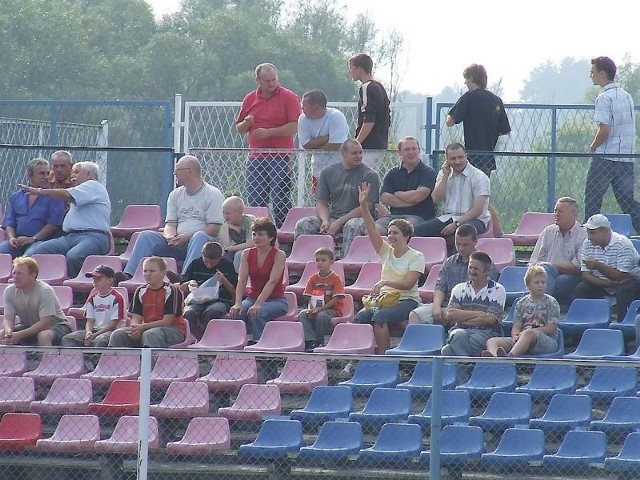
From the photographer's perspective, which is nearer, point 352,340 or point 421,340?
point 421,340

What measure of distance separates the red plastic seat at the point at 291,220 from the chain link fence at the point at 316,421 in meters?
2.27

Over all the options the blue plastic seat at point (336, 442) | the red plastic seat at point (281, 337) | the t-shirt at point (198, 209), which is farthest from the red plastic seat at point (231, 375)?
the t-shirt at point (198, 209)

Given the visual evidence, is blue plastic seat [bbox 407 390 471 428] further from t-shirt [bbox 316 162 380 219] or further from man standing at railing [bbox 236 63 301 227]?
man standing at railing [bbox 236 63 301 227]

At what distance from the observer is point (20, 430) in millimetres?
11102

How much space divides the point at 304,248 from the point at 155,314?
1.85m

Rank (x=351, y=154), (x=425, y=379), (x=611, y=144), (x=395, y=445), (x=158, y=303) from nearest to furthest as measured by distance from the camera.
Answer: (x=395, y=445), (x=425, y=379), (x=158, y=303), (x=351, y=154), (x=611, y=144)

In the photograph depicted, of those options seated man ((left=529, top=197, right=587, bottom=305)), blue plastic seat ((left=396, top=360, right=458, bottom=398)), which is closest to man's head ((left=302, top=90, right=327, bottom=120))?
seated man ((left=529, top=197, right=587, bottom=305))

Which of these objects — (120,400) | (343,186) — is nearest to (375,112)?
(343,186)

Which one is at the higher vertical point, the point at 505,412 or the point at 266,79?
the point at 266,79

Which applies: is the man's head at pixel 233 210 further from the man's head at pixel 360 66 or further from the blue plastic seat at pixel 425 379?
the blue plastic seat at pixel 425 379

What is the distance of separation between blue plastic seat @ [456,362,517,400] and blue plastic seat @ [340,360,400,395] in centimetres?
49

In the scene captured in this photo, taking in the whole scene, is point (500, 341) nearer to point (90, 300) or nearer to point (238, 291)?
point (238, 291)

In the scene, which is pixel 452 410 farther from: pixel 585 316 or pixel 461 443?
pixel 585 316

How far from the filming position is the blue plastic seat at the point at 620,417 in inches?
408
